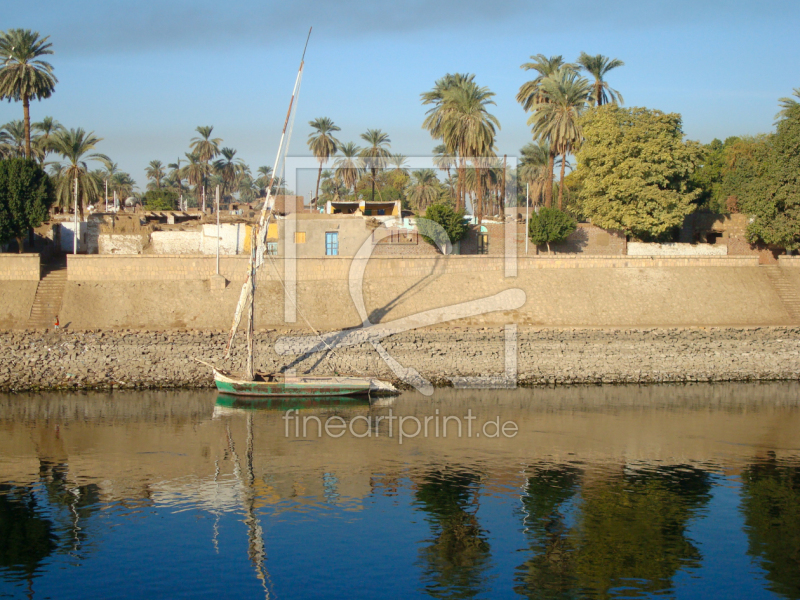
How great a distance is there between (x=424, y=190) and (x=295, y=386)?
61706 millimetres

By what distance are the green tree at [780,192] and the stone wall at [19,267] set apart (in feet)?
155

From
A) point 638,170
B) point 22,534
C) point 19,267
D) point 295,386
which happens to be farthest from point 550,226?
point 22,534

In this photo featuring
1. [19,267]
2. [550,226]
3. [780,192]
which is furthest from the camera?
[550,226]

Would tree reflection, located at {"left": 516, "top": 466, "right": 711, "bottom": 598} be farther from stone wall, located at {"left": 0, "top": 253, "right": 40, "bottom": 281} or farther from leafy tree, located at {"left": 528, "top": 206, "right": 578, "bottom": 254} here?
stone wall, located at {"left": 0, "top": 253, "right": 40, "bottom": 281}

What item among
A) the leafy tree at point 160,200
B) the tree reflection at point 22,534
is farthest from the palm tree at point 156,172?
the tree reflection at point 22,534

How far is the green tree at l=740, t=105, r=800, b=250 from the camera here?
49.7m

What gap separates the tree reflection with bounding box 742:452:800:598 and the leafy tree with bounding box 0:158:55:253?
139ft

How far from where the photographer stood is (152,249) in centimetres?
5156

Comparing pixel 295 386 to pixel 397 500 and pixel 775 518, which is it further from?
pixel 775 518

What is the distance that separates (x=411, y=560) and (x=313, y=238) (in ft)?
112

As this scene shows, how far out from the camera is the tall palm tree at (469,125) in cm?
5497

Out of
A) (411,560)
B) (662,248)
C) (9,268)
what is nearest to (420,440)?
(411,560)

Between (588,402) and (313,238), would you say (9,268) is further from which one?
(588,402)

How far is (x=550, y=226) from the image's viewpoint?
5175cm
